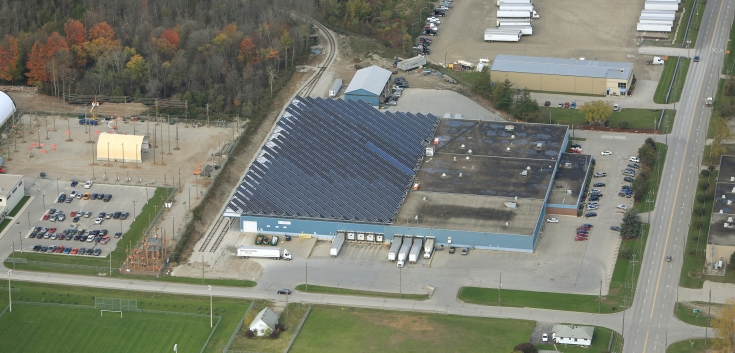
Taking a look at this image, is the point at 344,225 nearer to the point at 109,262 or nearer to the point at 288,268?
the point at 288,268

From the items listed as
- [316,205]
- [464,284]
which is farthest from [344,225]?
[464,284]

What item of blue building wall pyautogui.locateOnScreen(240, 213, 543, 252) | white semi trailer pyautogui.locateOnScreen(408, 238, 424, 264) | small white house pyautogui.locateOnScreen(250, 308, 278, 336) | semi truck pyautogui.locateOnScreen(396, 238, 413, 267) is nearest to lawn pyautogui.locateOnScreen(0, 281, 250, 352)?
small white house pyautogui.locateOnScreen(250, 308, 278, 336)

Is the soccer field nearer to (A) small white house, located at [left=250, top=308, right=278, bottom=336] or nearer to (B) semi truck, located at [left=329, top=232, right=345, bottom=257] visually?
(A) small white house, located at [left=250, top=308, right=278, bottom=336]

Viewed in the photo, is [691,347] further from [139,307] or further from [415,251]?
[139,307]

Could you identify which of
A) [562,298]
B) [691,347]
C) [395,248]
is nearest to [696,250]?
[562,298]

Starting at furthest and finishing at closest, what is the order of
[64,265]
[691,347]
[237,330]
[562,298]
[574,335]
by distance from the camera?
[64,265] → [562,298] → [237,330] → [574,335] → [691,347]

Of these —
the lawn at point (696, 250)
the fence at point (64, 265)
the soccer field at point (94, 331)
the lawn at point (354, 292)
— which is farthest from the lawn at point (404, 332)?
the fence at point (64, 265)

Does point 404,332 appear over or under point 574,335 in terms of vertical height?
under

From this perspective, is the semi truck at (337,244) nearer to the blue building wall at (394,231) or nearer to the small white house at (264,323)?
the blue building wall at (394,231)
